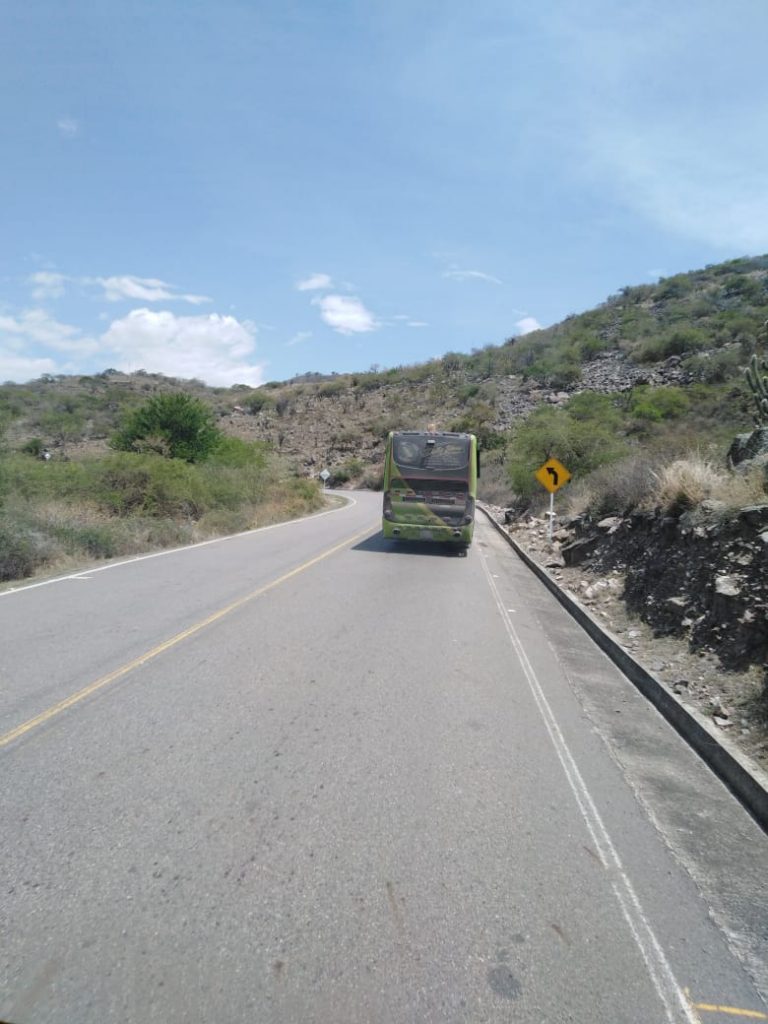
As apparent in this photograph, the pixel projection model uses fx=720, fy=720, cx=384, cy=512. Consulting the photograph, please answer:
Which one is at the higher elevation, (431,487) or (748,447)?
(748,447)

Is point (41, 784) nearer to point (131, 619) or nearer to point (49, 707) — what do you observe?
point (49, 707)

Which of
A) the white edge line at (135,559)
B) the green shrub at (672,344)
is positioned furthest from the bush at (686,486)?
the green shrub at (672,344)

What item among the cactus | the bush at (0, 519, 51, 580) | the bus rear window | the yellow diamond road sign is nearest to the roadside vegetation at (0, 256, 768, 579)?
the bush at (0, 519, 51, 580)

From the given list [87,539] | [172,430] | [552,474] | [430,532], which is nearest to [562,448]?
[552,474]

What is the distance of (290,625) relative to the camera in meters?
9.46

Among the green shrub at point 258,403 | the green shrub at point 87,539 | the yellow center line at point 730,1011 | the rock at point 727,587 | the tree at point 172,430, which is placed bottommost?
the yellow center line at point 730,1011

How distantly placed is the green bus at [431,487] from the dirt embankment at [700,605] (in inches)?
196

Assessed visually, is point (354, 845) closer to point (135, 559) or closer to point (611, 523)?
point (611, 523)

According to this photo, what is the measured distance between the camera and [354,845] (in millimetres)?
4016

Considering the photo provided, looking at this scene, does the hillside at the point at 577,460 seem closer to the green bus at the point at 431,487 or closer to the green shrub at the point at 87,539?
the green shrub at the point at 87,539

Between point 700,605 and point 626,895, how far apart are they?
6080mm

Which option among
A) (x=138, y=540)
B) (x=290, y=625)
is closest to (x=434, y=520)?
(x=138, y=540)

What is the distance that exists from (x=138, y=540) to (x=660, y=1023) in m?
16.9

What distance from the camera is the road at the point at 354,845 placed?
293cm
